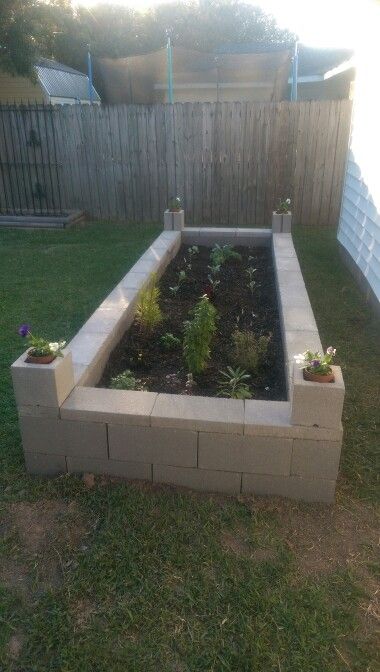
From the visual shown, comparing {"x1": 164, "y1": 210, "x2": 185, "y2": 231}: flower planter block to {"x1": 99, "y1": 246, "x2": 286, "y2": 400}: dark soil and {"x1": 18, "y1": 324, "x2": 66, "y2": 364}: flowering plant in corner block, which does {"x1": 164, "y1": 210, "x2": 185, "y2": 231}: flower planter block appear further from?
{"x1": 18, "y1": 324, "x2": 66, "y2": 364}: flowering plant in corner block

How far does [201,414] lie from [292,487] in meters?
0.59

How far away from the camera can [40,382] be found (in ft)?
8.58

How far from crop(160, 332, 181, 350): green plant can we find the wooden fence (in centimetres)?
563

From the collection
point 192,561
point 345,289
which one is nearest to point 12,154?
point 345,289

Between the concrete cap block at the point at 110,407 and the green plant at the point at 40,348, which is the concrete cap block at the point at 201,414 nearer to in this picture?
the concrete cap block at the point at 110,407

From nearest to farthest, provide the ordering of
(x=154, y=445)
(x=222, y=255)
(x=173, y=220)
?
(x=154, y=445), (x=222, y=255), (x=173, y=220)

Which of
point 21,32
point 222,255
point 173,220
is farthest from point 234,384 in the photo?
point 21,32

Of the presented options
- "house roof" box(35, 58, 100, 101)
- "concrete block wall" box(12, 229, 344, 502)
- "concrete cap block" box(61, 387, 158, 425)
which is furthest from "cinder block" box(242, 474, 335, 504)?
"house roof" box(35, 58, 100, 101)

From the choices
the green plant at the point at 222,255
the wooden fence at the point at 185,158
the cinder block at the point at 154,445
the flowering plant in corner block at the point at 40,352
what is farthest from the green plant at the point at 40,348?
the wooden fence at the point at 185,158

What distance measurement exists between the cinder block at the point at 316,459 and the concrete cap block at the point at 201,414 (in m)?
0.31

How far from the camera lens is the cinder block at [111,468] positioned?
2.71m

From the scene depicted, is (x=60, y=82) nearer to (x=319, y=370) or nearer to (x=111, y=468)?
(x=111, y=468)

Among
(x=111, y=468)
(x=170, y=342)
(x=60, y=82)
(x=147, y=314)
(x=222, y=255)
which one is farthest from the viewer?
(x=60, y=82)

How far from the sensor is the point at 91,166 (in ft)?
30.0
